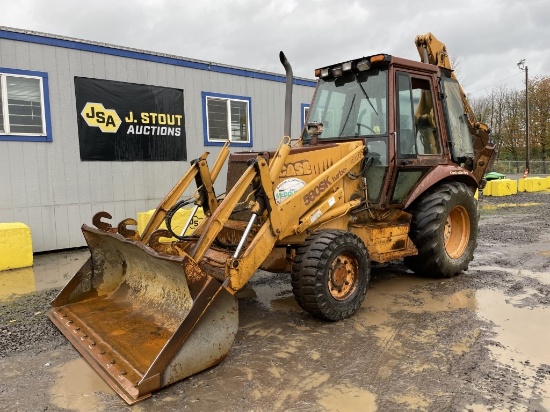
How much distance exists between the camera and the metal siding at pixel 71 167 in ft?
24.8

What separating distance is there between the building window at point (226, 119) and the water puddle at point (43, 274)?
380 centimetres

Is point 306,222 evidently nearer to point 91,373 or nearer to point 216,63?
point 91,373

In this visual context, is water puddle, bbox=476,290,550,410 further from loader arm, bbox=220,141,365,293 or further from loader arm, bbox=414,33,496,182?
loader arm, bbox=414,33,496,182

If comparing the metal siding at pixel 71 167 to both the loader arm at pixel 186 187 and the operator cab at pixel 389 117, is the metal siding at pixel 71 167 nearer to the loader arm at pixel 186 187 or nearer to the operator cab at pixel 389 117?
the loader arm at pixel 186 187

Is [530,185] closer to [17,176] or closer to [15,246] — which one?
[17,176]

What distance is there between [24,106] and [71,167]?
127cm

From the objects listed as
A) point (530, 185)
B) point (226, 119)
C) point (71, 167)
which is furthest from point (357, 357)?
point (530, 185)

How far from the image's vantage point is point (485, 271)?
6.17m

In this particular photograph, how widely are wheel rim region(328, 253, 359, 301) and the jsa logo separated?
597 cm

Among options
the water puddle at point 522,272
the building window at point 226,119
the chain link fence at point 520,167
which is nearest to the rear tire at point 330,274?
the water puddle at point 522,272

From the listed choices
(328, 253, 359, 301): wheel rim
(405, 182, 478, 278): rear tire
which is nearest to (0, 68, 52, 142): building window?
(328, 253, 359, 301): wheel rim

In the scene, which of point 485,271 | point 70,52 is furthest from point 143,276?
point 70,52

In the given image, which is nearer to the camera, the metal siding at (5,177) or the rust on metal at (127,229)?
the rust on metal at (127,229)

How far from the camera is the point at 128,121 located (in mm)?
8750
